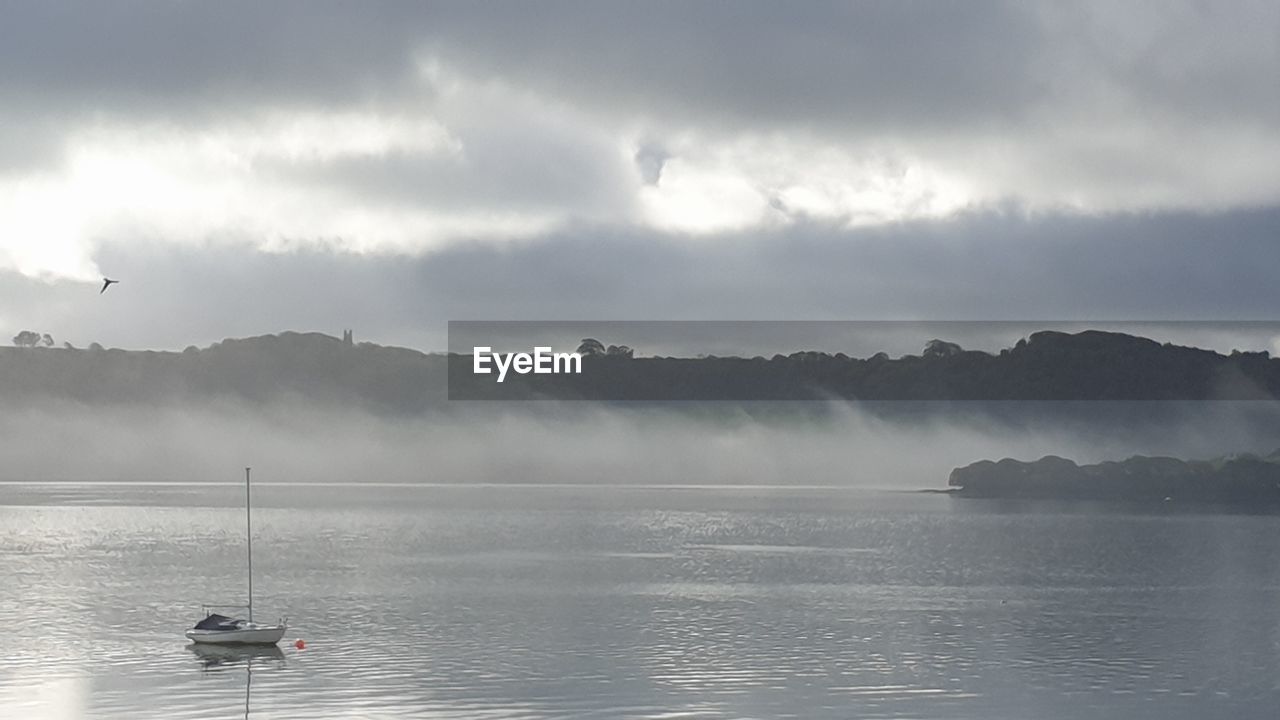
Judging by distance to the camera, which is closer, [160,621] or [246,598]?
[160,621]

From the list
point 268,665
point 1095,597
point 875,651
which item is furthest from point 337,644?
point 1095,597

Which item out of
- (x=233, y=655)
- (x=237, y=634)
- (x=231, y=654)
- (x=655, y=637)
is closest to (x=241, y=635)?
(x=237, y=634)

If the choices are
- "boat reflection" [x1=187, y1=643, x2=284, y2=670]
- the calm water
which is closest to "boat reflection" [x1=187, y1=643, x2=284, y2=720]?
"boat reflection" [x1=187, y1=643, x2=284, y2=670]

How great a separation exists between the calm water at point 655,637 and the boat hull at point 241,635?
1.45 meters

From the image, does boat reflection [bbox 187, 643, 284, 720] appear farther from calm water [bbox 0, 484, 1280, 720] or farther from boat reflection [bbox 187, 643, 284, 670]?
calm water [bbox 0, 484, 1280, 720]

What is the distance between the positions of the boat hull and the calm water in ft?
4.76

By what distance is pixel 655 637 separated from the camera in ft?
259

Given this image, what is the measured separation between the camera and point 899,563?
14625 cm

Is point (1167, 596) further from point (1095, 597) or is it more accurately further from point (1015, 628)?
point (1015, 628)

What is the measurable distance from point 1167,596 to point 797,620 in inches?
1372

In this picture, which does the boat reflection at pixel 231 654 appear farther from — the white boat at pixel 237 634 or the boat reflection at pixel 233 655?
the white boat at pixel 237 634

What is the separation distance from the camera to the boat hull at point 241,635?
233 ft

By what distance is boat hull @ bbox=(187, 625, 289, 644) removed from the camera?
71.1 metres

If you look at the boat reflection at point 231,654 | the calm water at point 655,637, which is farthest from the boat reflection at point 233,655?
the calm water at point 655,637
